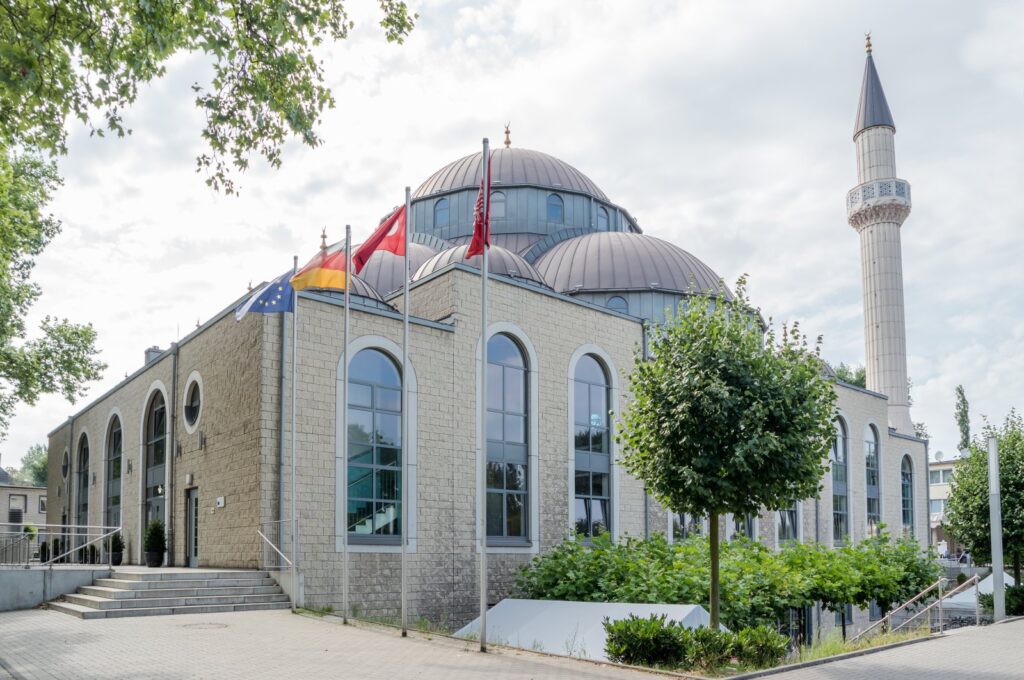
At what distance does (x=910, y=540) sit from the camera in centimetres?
2598

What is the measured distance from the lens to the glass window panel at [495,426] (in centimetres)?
2372

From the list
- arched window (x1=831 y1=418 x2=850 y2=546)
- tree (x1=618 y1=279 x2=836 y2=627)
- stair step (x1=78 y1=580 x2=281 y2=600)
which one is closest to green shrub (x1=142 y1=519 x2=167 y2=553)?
stair step (x1=78 y1=580 x2=281 y2=600)

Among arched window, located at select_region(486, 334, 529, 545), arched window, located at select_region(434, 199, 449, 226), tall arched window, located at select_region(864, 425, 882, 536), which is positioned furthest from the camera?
tall arched window, located at select_region(864, 425, 882, 536)

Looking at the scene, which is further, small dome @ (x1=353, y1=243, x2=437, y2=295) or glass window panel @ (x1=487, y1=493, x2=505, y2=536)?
small dome @ (x1=353, y1=243, x2=437, y2=295)

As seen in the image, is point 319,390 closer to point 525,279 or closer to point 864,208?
point 525,279

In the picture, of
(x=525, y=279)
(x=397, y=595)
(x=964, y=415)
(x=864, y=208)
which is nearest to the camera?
(x=397, y=595)

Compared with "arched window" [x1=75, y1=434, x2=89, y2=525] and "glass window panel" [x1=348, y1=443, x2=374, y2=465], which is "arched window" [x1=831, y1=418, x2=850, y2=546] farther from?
"arched window" [x1=75, y1=434, x2=89, y2=525]

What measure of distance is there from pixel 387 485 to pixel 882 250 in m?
34.7

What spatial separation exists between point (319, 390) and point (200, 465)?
4.57 metres

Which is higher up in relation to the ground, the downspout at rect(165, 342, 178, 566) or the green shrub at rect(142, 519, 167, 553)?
the downspout at rect(165, 342, 178, 566)

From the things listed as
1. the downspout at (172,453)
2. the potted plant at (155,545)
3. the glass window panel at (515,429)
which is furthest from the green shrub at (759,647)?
the downspout at (172,453)

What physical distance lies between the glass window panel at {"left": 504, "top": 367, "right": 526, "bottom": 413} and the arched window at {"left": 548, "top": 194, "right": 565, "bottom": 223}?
15.3 m

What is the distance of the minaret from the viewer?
47406 mm

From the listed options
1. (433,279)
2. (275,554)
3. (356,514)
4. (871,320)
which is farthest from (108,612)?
(871,320)
